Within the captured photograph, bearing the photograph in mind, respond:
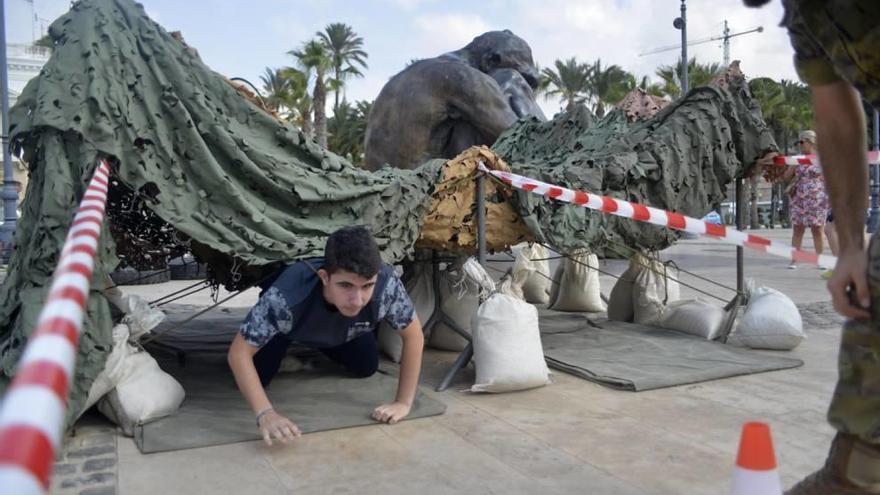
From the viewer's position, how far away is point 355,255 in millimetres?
2986

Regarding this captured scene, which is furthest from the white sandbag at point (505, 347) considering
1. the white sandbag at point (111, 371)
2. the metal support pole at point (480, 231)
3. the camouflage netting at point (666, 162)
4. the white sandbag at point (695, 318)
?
the white sandbag at point (695, 318)

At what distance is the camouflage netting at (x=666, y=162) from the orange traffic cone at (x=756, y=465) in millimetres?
3216

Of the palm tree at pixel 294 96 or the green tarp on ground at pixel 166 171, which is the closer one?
the green tarp on ground at pixel 166 171

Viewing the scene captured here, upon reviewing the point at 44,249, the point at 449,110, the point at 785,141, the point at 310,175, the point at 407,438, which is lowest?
the point at 407,438

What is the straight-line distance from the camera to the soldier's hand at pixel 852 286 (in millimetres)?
1560

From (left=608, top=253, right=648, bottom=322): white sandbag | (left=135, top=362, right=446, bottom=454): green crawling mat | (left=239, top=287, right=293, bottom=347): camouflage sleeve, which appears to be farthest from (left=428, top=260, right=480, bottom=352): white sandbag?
(left=239, top=287, right=293, bottom=347): camouflage sleeve

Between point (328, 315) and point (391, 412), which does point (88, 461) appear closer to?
point (328, 315)

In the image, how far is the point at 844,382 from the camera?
1594mm

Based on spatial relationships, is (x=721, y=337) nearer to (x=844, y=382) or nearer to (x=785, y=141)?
(x=844, y=382)

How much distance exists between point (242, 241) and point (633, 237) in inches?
109

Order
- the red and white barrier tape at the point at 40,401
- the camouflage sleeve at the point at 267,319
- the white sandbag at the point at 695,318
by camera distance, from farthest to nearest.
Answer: the white sandbag at the point at 695,318 → the camouflage sleeve at the point at 267,319 → the red and white barrier tape at the point at 40,401

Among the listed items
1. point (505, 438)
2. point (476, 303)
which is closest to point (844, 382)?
point (505, 438)

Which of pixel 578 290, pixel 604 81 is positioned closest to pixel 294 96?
pixel 604 81

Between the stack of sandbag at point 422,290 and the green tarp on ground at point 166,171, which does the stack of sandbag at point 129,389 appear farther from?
the stack of sandbag at point 422,290
